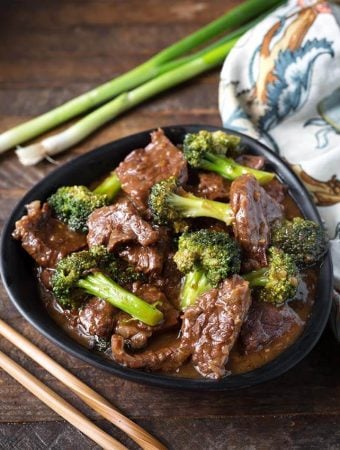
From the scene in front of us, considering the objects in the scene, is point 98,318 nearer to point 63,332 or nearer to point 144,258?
point 63,332

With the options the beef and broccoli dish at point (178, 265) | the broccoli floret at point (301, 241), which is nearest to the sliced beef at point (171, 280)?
the beef and broccoli dish at point (178, 265)

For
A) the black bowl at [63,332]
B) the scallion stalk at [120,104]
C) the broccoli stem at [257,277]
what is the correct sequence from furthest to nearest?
the scallion stalk at [120,104] < the broccoli stem at [257,277] < the black bowl at [63,332]

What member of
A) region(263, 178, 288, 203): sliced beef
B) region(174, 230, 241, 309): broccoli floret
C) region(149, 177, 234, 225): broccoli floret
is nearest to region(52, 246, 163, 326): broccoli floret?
region(174, 230, 241, 309): broccoli floret

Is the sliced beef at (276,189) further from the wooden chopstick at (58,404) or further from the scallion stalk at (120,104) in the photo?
the wooden chopstick at (58,404)

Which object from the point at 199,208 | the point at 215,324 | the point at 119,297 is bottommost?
the point at 215,324

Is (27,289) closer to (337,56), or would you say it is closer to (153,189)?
(153,189)

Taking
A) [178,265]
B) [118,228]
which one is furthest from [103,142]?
[178,265]

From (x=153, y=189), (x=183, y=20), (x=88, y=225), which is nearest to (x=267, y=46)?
(x=183, y=20)
